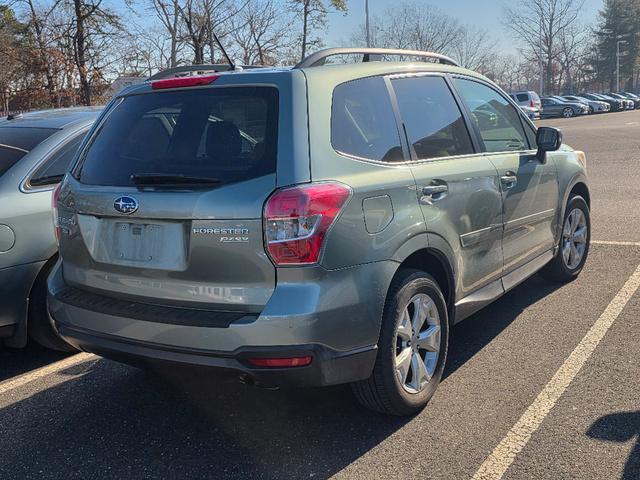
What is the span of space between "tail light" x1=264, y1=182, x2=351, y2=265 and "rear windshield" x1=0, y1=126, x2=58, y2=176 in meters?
2.37

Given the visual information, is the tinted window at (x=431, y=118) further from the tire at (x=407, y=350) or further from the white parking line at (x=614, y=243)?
the white parking line at (x=614, y=243)

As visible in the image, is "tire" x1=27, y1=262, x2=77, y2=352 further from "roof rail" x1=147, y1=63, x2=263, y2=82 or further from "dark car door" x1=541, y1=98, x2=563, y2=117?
"dark car door" x1=541, y1=98, x2=563, y2=117

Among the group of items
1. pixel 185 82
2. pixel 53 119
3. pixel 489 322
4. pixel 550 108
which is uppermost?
pixel 185 82

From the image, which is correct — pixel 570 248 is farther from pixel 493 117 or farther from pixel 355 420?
pixel 355 420

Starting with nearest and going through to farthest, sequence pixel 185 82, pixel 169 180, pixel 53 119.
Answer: pixel 169 180, pixel 185 82, pixel 53 119

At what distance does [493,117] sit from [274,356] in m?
2.60

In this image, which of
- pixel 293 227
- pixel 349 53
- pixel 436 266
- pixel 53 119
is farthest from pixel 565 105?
pixel 293 227

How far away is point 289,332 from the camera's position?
102 inches

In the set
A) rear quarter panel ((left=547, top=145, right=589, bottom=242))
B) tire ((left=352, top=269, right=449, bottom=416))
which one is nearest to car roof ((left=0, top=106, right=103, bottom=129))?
tire ((left=352, top=269, right=449, bottom=416))

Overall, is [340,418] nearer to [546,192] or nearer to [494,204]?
[494,204]

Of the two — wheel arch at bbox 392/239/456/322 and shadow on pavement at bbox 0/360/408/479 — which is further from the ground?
wheel arch at bbox 392/239/456/322

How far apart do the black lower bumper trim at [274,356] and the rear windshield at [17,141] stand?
6.32ft

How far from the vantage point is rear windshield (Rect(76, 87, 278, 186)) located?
2775 millimetres

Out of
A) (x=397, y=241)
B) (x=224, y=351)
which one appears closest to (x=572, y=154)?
(x=397, y=241)
